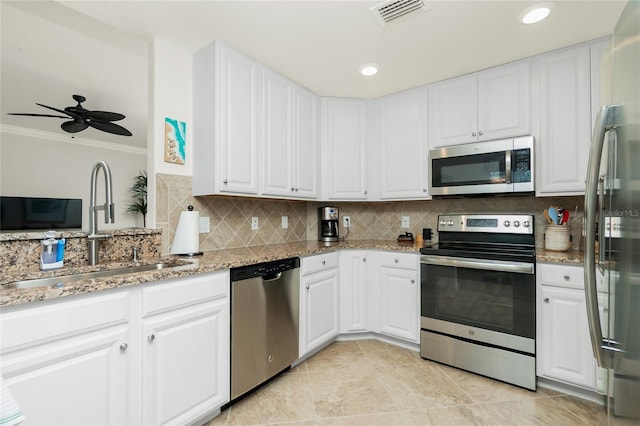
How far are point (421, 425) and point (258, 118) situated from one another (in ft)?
7.28

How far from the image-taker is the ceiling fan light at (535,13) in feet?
5.30

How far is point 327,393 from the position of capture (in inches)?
74.9

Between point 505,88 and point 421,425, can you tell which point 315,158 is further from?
point 421,425

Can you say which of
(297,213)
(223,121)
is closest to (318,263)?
(297,213)

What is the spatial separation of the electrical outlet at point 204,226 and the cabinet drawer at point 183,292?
0.64 m

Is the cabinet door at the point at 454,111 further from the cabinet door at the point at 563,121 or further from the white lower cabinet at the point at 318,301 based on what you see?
the white lower cabinet at the point at 318,301

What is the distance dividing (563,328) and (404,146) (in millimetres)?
1764

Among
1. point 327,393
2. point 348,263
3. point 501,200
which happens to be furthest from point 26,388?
point 501,200

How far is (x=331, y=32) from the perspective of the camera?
6.06 feet

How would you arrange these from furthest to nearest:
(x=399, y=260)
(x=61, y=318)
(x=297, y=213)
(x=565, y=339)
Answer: (x=297, y=213) < (x=399, y=260) < (x=565, y=339) < (x=61, y=318)

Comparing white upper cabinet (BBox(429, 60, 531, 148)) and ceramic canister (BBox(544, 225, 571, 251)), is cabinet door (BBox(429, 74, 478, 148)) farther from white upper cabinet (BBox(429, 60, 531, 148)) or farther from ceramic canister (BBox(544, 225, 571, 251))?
ceramic canister (BBox(544, 225, 571, 251))

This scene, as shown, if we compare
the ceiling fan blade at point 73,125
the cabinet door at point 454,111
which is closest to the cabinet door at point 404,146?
the cabinet door at point 454,111

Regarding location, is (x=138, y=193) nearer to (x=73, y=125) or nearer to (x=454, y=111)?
(x=73, y=125)

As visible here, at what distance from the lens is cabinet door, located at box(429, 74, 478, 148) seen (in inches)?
93.8
